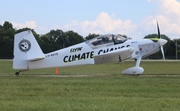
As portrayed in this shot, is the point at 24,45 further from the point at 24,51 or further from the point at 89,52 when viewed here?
the point at 89,52

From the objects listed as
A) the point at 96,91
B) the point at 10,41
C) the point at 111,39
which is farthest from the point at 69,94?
the point at 10,41

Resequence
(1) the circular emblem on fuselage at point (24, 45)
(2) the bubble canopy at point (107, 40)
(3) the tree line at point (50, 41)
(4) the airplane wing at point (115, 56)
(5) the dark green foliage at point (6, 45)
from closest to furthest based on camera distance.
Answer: (4) the airplane wing at point (115, 56), (2) the bubble canopy at point (107, 40), (1) the circular emblem on fuselage at point (24, 45), (5) the dark green foliage at point (6, 45), (3) the tree line at point (50, 41)

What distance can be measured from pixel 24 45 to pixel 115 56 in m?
5.13

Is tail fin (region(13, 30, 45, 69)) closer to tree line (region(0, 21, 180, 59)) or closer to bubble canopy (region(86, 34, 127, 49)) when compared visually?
bubble canopy (region(86, 34, 127, 49))

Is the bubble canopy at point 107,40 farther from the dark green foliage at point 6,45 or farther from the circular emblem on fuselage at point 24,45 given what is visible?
the dark green foliage at point 6,45

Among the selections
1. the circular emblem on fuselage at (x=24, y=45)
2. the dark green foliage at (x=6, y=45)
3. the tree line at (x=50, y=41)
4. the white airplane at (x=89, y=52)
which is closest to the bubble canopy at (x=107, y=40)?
the white airplane at (x=89, y=52)

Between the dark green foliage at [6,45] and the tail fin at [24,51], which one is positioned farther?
the dark green foliage at [6,45]

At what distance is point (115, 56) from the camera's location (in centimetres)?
1647

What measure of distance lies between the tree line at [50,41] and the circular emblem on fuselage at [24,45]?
7007 cm

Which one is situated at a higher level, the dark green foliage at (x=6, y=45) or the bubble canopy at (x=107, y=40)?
the dark green foliage at (x=6, y=45)

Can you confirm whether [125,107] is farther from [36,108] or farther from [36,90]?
[36,90]

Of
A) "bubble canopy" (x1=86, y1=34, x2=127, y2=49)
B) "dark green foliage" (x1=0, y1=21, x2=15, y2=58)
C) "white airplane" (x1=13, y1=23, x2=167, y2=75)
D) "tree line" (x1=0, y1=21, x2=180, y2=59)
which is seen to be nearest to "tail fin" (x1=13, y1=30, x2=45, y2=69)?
"white airplane" (x1=13, y1=23, x2=167, y2=75)

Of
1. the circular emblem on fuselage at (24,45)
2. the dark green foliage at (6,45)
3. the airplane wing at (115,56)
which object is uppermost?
the dark green foliage at (6,45)

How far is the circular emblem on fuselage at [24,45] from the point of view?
54.0ft
